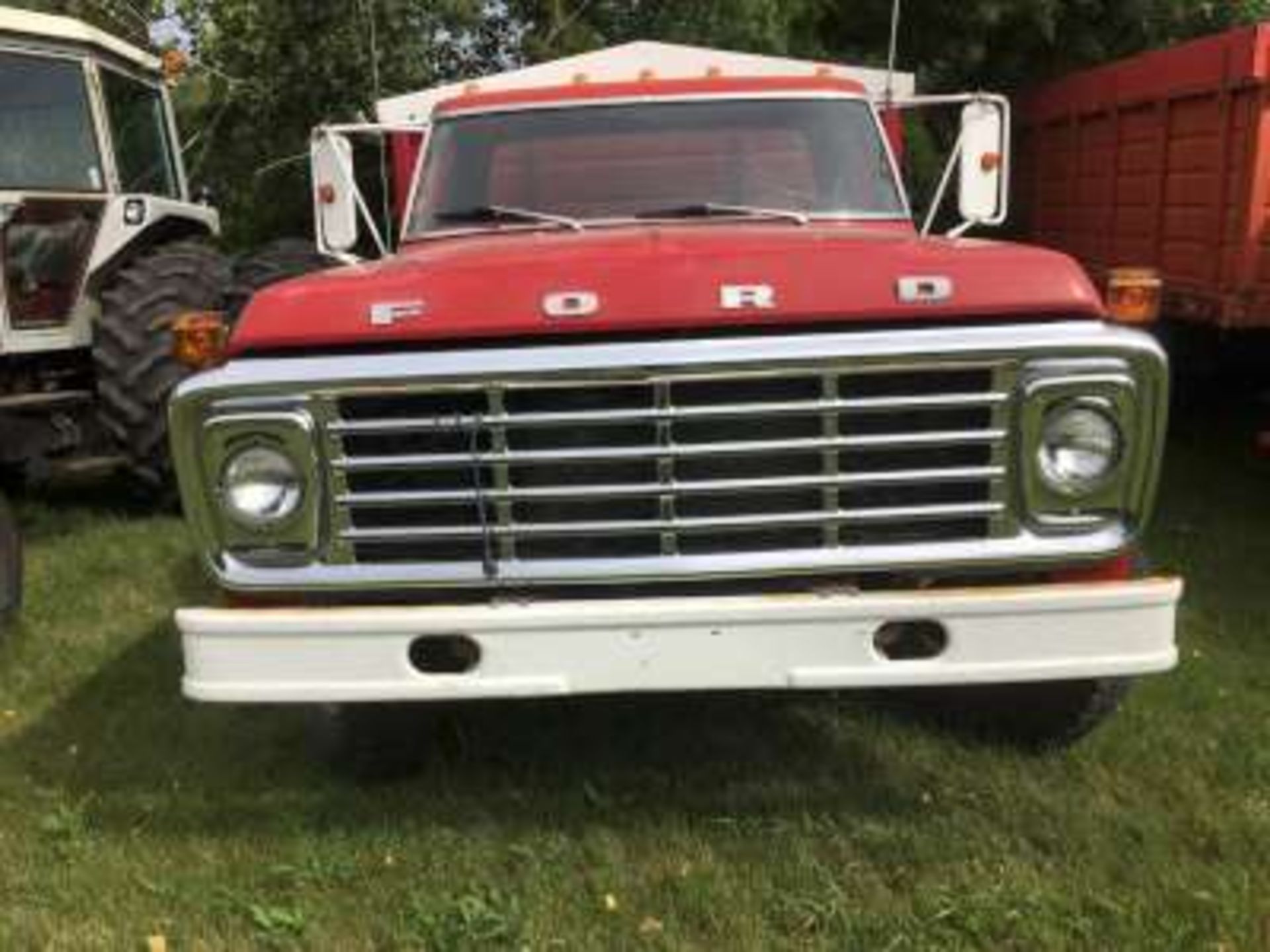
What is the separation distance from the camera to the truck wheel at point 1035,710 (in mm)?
4094

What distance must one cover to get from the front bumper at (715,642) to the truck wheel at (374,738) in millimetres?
685

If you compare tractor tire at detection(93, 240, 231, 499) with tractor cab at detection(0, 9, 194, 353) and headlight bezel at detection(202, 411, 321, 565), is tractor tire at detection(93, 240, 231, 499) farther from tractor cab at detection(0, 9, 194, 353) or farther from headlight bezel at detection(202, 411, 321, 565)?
headlight bezel at detection(202, 411, 321, 565)

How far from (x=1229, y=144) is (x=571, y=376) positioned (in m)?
4.82

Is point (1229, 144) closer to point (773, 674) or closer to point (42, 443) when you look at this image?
point (773, 674)

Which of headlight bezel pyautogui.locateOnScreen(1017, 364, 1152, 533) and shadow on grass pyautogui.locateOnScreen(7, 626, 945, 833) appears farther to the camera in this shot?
shadow on grass pyautogui.locateOnScreen(7, 626, 945, 833)

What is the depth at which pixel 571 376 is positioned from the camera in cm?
333

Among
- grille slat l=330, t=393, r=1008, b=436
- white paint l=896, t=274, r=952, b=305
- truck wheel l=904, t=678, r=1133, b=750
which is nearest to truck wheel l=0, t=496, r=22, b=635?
grille slat l=330, t=393, r=1008, b=436

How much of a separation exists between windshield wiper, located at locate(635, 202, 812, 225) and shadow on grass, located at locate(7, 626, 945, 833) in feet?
4.45

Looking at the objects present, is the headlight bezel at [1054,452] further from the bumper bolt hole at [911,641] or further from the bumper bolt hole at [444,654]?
the bumper bolt hole at [444,654]

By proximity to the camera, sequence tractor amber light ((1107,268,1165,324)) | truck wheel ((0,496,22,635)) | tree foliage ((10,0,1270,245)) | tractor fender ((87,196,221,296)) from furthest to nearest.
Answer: tree foliage ((10,0,1270,245)) → tractor fender ((87,196,221,296)) → truck wheel ((0,496,22,635)) → tractor amber light ((1107,268,1165,324))

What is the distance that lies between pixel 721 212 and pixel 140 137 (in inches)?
194

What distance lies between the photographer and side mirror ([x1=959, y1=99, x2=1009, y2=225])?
4.86 metres

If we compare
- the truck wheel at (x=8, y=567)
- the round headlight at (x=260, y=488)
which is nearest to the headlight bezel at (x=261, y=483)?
the round headlight at (x=260, y=488)

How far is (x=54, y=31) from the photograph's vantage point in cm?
737
